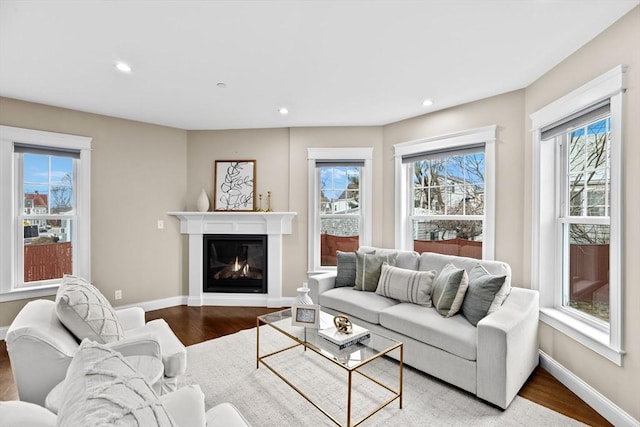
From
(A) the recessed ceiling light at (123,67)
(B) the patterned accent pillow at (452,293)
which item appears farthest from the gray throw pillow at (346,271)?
(A) the recessed ceiling light at (123,67)

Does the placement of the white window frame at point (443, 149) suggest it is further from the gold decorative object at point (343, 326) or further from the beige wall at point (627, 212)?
the gold decorative object at point (343, 326)

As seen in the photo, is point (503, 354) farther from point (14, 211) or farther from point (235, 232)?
point (14, 211)

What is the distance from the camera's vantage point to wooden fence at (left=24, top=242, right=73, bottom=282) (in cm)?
346

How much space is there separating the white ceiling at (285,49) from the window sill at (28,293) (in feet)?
6.60

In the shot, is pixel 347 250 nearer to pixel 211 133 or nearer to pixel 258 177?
pixel 258 177

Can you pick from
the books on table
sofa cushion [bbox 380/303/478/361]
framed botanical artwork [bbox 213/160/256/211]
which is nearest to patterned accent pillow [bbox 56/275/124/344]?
the books on table

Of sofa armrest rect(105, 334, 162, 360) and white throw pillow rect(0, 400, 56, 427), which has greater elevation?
white throw pillow rect(0, 400, 56, 427)

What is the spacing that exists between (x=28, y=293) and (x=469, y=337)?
4.34 m

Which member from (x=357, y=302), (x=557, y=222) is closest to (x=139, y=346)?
(x=357, y=302)

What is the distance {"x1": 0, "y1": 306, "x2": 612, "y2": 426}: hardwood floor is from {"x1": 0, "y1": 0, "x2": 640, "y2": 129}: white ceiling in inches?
98.3

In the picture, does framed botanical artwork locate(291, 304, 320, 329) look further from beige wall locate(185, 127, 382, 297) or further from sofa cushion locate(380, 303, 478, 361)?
beige wall locate(185, 127, 382, 297)

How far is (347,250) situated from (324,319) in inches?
73.6

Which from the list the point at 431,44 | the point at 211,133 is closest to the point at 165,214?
the point at 211,133

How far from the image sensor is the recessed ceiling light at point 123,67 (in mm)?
2518
